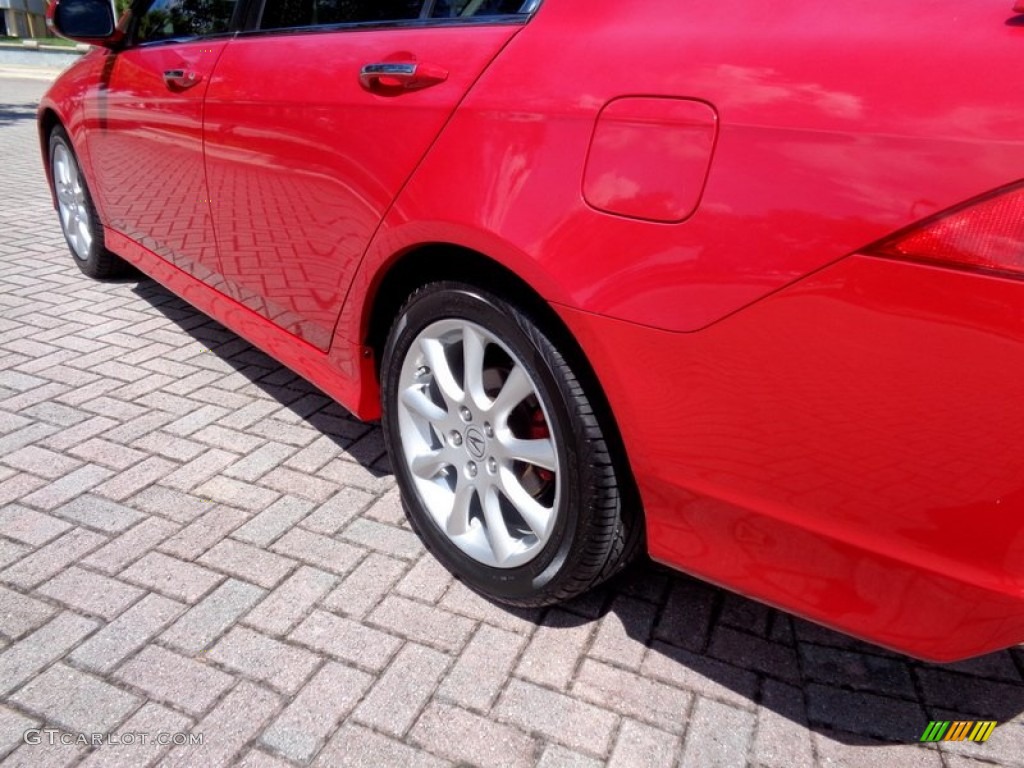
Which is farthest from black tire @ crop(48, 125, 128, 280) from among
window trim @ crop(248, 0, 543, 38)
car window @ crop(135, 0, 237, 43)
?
Answer: window trim @ crop(248, 0, 543, 38)

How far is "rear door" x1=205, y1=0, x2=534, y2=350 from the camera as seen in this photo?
1979 mm

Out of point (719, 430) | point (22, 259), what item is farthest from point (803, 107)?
point (22, 259)

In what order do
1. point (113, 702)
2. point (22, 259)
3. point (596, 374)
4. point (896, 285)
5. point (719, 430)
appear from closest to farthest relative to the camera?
point (896, 285) → point (719, 430) → point (596, 374) → point (113, 702) → point (22, 259)

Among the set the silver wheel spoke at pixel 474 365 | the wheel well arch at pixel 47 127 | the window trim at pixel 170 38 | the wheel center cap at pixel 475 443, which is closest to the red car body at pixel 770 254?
the silver wheel spoke at pixel 474 365

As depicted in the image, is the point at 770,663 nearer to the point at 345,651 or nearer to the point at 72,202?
the point at 345,651

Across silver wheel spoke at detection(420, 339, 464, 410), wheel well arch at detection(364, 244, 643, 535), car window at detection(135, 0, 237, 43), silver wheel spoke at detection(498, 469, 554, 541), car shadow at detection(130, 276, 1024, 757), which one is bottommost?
car shadow at detection(130, 276, 1024, 757)

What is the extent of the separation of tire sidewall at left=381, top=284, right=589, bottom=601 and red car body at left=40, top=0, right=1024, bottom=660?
10 cm

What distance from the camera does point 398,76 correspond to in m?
2.03

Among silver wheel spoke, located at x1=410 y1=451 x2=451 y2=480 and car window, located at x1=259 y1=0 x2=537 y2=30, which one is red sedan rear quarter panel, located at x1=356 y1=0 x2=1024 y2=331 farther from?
silver wheel spoke, located at x1=410 y1=451 x2=451 y2=480

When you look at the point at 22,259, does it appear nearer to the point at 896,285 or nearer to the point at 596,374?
the point at 596,374

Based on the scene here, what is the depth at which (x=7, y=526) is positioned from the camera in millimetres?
2500

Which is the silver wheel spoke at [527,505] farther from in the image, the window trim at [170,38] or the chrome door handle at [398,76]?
the window trim at [170,38]

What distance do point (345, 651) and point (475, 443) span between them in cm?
60

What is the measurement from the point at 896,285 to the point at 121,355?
11.3 ft
